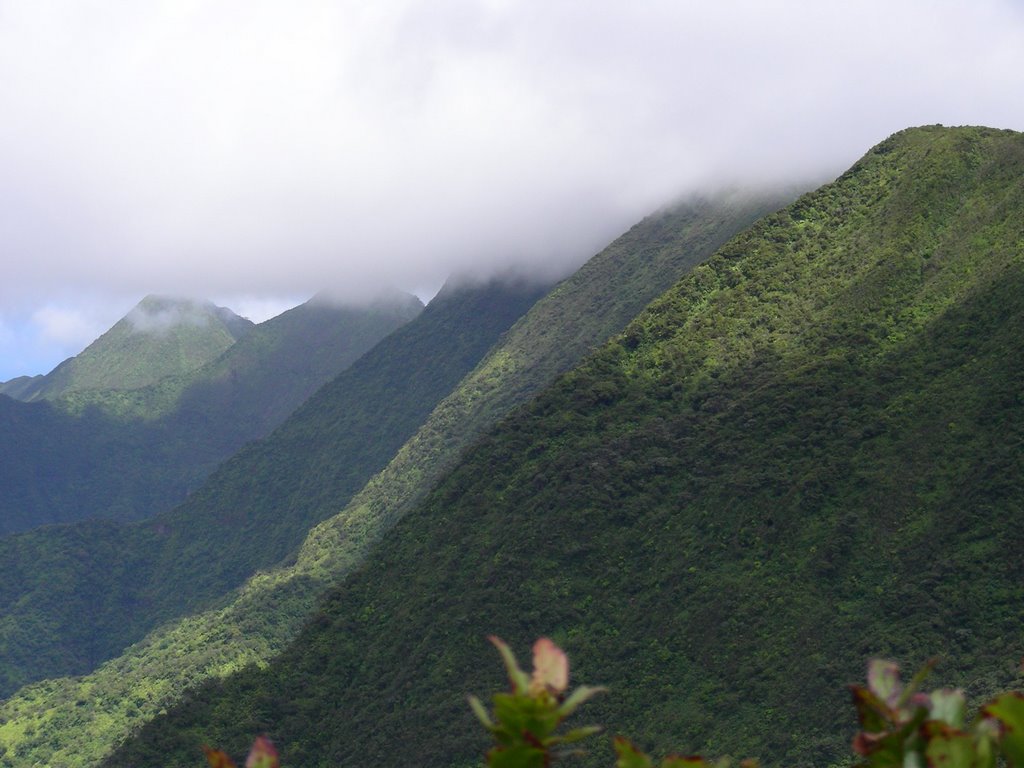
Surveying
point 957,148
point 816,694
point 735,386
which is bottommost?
point 816,694

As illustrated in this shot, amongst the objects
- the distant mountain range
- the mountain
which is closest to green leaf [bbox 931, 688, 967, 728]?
the distant mountain range

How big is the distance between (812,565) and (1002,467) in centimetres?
796

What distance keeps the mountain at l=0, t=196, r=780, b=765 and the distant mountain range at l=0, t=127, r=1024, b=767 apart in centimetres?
97

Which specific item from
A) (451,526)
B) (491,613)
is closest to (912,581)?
(491,613)

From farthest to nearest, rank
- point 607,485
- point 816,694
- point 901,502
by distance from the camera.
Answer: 1. point 607,485
2. point 901,502
3. point 816,694

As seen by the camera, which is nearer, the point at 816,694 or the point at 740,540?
the point at 816,694

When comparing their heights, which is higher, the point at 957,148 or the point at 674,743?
the point at 957,148

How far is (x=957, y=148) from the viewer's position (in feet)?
212

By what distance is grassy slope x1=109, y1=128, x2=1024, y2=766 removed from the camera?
42281mm

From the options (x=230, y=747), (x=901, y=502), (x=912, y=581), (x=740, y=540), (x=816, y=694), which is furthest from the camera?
(x=230, y=747)

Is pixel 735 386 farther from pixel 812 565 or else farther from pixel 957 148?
pixel 957 148

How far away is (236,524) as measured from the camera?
144500 mm

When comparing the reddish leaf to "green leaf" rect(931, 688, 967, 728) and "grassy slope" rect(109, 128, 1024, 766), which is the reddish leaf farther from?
"grassy slope" rect(109, 128, 1024, 766)

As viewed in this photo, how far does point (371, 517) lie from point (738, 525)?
5222 cm
